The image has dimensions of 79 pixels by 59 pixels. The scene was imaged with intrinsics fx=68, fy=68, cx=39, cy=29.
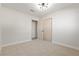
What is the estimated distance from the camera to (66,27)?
2.52 meters

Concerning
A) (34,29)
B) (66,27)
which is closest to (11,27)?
(34,29)

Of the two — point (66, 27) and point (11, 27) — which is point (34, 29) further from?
point (66, 27)

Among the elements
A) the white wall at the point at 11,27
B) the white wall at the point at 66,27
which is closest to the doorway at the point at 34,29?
the white wall at the point at 11,27

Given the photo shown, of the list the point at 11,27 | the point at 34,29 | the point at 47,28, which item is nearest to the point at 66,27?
the point at 47,28

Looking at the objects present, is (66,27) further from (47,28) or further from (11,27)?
(11,27)

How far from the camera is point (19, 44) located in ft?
8.79

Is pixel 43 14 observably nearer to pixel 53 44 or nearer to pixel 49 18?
pixel 49 18

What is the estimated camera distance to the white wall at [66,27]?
7.73ft

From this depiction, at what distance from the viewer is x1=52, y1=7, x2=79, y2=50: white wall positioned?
2.36m

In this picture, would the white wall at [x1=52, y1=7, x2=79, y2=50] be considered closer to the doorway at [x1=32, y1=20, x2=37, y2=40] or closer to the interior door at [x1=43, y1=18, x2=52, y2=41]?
the interior door at [x1=43, y1=18, x2=52, y2=41]

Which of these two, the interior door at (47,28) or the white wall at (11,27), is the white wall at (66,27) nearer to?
the interior door at (47,28)

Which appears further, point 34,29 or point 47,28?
point 34,29

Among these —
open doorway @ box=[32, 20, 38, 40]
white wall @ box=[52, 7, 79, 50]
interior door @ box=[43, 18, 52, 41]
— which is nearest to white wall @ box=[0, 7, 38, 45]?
open doorway @ box=[32, 20, 38, 40]

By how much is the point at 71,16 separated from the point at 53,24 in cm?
81
